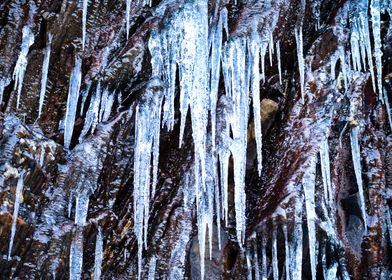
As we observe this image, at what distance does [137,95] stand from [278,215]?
1509 millimetres

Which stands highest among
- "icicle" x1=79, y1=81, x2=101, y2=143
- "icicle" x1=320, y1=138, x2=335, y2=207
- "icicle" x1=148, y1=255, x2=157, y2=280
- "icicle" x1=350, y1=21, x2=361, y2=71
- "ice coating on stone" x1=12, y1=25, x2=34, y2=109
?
"icicle" x1=350, y1=21, x2=361, y2=71

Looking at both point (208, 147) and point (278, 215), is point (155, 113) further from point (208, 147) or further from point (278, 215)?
point (278, 215)

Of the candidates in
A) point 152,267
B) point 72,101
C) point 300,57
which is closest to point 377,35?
point 300,57

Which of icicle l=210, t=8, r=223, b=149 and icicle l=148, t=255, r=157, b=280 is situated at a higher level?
icicle l=210, t=8, r=223, b=149

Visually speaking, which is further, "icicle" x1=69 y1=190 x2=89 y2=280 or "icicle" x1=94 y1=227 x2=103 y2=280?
"icicle" x1=94 y1=227 x2=103 y2=280

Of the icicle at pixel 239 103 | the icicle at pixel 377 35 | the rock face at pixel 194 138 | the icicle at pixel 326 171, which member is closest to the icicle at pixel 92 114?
the rock face at pixel 194 138

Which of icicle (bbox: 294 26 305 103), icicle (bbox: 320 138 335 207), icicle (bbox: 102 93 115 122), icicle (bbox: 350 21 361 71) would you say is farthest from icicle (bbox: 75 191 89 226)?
icicle (bbox: 350 21 361 71)

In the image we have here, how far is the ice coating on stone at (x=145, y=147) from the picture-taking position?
13.1ft

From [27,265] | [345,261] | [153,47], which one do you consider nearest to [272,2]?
[153,47]

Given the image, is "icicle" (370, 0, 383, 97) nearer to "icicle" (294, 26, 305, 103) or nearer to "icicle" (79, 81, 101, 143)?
"icicle" (294, 26, 305, 103)

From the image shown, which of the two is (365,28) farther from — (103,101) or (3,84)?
(3,84)

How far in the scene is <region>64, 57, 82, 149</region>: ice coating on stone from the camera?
13.3 ft

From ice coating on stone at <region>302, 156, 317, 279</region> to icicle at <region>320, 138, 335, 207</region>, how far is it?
8cm

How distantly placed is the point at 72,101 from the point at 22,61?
0.49m
